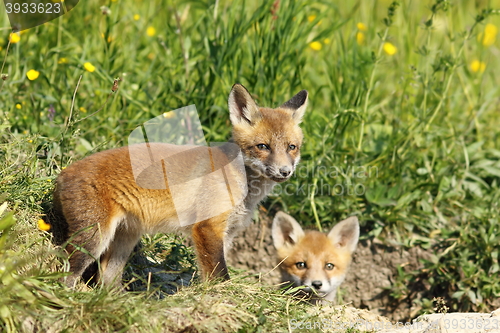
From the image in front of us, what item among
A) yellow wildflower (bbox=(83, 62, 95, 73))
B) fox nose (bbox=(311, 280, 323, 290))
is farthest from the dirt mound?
yellow wildflower (bbox=(83, 62, 95, 73))

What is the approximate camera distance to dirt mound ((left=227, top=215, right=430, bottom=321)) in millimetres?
4754

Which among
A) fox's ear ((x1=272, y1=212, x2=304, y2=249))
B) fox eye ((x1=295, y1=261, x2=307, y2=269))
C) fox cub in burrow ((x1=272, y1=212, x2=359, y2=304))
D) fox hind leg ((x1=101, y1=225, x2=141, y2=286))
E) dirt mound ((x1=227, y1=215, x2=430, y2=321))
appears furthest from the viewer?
dirt mound ((x1=227, y1=215, x2=430, y2=321))

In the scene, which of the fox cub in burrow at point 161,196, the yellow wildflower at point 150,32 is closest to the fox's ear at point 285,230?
the fox cub in burrow at point 161,196

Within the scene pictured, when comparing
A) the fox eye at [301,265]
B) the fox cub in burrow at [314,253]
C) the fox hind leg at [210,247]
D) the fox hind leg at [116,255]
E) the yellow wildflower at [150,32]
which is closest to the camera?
the fox hind leg at [210,247]

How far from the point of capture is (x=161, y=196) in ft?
11.4

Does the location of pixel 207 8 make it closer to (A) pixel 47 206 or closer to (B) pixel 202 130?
(B) pixel 202 130

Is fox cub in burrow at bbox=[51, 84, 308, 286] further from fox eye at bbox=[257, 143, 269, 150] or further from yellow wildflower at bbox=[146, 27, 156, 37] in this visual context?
yellow wildflower at bbox=[146, 27, 156, 37]

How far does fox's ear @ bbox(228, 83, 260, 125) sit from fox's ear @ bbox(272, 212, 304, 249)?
937mm

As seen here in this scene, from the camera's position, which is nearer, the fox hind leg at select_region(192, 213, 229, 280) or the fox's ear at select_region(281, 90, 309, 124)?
the fox hind leg at select_region(192, 213, 229, 280)

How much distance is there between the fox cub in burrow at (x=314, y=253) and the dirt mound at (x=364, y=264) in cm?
46

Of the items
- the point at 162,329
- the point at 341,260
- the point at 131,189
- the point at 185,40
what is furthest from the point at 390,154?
the point at 162,329

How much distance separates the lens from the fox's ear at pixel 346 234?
170 inches

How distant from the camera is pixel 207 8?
5.18 m

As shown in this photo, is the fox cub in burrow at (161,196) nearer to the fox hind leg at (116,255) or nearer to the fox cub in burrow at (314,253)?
the fox hind leg at (116,255)
